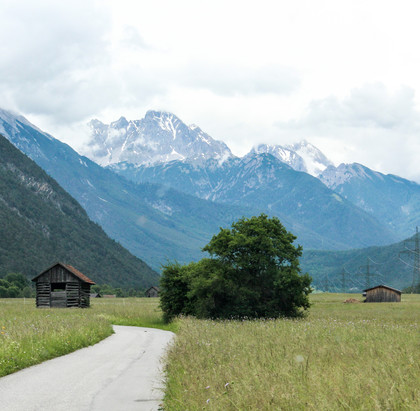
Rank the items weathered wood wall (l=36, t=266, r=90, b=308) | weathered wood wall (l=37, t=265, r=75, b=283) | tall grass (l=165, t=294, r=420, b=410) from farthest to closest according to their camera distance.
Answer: weathered wood wall (l=37, t=265, r=75, b=283) < weathered wood wall (l=36, t=266, r=90, b=308) < tall grass (l=165, t=294, r=420, b=410)

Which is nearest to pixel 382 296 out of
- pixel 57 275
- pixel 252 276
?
pixel 57 275

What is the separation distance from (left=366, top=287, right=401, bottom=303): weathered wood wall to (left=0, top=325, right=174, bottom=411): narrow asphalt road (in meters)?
87.1

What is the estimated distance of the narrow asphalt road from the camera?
37.4 feet

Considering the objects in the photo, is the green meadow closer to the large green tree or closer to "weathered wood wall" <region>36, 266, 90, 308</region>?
the large green tree

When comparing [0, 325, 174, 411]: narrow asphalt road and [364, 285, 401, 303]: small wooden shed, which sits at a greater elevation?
[0, 325, 174, 411]: narrow asphalt road

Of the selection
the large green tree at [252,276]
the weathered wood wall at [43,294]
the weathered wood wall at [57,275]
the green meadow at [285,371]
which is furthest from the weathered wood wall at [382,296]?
the green meadow at [285,371]

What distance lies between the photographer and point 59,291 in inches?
2908

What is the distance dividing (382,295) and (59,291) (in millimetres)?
59119

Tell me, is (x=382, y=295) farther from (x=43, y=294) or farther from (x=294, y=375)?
(x=294, y=375)

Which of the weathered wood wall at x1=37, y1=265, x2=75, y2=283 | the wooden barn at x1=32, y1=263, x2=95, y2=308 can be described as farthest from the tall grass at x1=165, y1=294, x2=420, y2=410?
the weathered wood wall at x1=37, y1=265, x2=75, y2=283

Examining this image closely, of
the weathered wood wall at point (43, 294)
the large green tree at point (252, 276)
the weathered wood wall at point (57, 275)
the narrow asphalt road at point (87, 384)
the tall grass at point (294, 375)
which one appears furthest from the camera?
the weathered wood wall at point (57, 275)

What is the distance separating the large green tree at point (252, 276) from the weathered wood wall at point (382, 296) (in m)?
65.4

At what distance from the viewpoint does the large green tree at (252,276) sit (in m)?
39.4

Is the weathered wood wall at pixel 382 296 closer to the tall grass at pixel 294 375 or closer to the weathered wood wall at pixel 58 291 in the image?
the weathered wood wall at pixel 58 291
